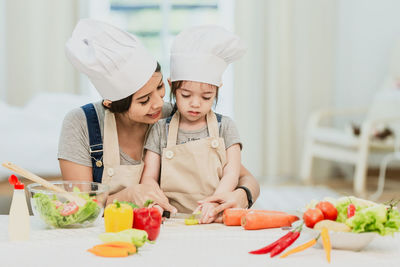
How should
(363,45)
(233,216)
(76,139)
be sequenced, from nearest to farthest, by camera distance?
(233,216) → (76,139) → (363,45)

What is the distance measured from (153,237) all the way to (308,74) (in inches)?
183

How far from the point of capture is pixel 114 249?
4.57ft

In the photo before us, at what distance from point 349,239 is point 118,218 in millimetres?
591

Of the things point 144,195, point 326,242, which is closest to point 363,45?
point 144,195

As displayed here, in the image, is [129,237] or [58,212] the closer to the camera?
[129,237]

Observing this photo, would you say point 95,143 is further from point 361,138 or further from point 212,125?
point 361,138

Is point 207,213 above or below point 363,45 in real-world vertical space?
below

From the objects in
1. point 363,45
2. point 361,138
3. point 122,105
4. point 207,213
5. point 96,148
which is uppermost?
point 363,45

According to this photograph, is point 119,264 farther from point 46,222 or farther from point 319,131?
point 319,131

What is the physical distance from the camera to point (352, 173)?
6125 mm

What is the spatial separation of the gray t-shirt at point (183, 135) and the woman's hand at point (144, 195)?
17 centimetres

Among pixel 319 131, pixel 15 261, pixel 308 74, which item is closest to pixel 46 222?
pixel 15 261

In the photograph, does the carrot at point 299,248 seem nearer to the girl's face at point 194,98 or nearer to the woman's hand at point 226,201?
the woman's hand at point 226,201

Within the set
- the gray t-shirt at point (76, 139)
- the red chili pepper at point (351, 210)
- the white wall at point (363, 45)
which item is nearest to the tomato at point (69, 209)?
the gray t-shirt at point (76, 139)
